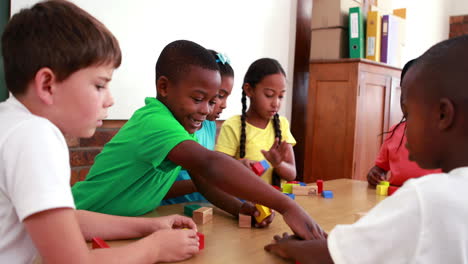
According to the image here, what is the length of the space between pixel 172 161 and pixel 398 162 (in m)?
1.29

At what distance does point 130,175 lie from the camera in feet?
4.22

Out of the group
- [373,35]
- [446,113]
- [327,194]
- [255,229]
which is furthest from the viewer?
[373,35]

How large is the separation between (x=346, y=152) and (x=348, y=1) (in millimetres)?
1239

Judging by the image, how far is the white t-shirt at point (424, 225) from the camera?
67 centimetres

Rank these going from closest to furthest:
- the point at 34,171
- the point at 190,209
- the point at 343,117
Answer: the point at 34,171 < the point at 190,209 < the point at 343,117

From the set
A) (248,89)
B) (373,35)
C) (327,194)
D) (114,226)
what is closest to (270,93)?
(248,89)

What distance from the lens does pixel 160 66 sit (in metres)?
1.46

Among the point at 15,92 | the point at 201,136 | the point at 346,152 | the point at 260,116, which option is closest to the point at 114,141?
the point at 15,92

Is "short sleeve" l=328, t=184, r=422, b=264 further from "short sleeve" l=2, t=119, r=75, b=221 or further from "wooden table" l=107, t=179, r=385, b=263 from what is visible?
"short sleeve" l=2, t=119, r=75, b=221

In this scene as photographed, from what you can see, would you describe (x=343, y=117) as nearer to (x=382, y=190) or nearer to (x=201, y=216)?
(x=382, y=190)

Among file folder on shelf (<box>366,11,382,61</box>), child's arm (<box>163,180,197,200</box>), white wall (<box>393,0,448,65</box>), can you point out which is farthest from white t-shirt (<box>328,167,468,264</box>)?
white wall (<box>393,0,448,65</box>)

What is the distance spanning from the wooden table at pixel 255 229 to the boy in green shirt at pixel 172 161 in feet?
0.23

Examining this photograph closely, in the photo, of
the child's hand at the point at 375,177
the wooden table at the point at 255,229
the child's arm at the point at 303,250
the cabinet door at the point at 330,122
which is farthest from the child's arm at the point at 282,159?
the cabinet door at the point at 330,122

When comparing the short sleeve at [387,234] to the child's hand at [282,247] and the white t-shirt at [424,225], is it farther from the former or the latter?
the child's hand at [282,247]
